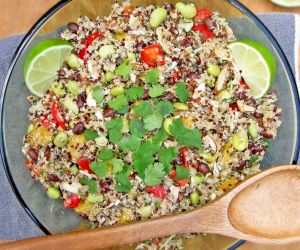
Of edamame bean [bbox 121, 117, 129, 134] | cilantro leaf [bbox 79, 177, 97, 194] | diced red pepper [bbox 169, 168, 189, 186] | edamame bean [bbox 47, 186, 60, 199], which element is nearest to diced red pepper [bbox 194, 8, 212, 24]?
edamame bean [bbox 121, 117, 129, 134]

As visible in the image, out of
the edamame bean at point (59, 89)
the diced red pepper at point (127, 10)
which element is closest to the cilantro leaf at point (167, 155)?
the edamame bean at point (59, 89)

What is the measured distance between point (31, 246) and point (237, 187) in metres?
0.70

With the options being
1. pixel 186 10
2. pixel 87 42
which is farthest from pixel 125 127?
pixel 186 10

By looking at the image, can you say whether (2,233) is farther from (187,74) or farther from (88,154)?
(187,74)

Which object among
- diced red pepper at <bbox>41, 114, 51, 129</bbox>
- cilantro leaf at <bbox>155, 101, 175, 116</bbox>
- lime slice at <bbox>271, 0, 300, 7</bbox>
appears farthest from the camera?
lime slice at <bbox>271, 0, 300, 7</bbox>

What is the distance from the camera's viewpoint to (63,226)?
2.08m

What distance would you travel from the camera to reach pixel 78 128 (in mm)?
1943

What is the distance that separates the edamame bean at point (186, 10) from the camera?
200 centimetres

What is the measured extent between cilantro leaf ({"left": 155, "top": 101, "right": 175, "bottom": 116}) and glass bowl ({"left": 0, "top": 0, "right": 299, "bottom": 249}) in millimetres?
397

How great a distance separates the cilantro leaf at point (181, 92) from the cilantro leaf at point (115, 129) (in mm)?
218

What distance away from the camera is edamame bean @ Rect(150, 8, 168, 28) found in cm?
198

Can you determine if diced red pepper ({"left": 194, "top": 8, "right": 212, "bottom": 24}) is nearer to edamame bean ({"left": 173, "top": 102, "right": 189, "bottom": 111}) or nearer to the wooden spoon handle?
edamame bean ({"left": 173, "top": 102, "right": 189, "bottom": 111})

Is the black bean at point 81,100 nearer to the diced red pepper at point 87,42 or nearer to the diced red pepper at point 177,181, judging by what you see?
the diced red pepper at point 87,42

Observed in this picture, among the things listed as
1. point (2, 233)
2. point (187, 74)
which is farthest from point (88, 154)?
point (2, 233)
